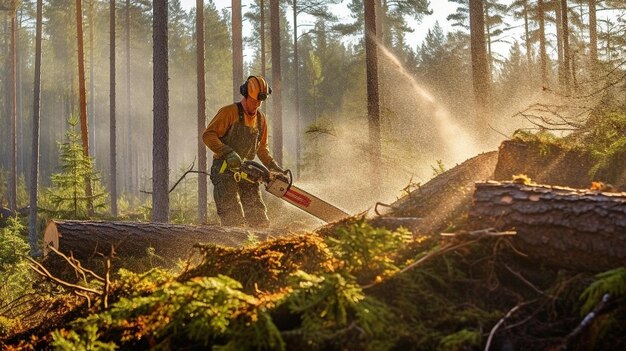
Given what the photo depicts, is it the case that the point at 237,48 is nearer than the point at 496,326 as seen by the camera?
No

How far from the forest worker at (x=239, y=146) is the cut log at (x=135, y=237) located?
0.74 metres

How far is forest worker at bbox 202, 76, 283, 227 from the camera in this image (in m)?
7.12

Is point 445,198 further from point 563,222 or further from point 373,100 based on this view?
point 373,100

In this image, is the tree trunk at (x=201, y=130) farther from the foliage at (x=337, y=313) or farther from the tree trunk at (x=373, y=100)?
the foliage at (x=337, y=313)

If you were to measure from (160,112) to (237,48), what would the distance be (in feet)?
37.4

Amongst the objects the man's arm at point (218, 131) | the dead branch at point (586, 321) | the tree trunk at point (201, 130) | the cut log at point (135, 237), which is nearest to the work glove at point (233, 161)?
the man's arm at point (218, 131)

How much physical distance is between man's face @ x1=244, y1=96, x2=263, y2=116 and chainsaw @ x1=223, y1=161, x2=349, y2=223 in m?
0.98

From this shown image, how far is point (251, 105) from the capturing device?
7.29 m

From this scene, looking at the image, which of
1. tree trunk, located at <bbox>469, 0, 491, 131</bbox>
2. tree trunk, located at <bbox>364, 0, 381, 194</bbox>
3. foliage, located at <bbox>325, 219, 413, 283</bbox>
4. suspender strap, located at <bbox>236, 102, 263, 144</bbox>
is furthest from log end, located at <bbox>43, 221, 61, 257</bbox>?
tree trunk, located at <bbox>469, 0, 491, 131</bbox>

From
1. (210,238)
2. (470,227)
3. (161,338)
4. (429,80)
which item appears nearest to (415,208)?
(470,227)

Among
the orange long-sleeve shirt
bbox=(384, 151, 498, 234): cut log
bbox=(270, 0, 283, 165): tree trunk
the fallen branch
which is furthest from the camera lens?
bbox=(270, 0, 283, 165): tree trunk

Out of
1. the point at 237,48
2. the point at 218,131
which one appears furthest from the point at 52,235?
the point at 237,48

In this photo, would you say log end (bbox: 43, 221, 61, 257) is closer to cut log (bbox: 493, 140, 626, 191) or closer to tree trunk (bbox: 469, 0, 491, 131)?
cut log (bbox: 493, 140, 626, 191)

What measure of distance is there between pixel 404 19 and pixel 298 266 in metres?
41.1
